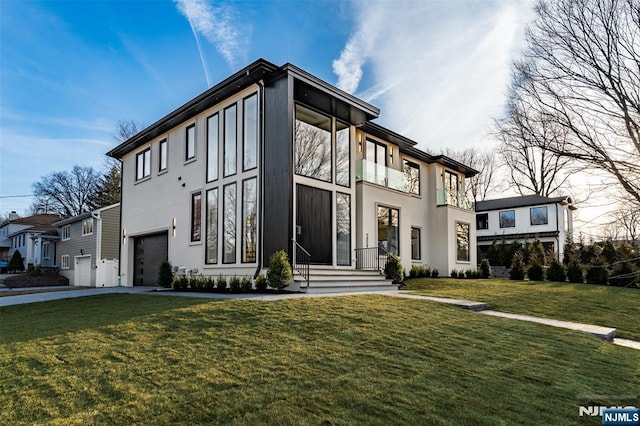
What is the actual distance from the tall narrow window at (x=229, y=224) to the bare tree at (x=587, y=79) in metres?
8.78

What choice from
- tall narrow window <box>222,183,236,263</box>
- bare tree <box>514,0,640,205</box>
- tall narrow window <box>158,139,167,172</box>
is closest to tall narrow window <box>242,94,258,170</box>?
tall narrow window <box>222,183,236,263</box>

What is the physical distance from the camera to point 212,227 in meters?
13.8

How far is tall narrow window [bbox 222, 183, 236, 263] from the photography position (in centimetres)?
1296

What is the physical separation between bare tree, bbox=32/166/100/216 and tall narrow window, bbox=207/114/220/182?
30916mm

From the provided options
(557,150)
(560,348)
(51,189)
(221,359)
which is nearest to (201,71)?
(557,150)

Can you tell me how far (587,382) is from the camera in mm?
4793

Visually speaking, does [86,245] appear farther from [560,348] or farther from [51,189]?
[560,348]

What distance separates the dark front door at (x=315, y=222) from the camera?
12.3m

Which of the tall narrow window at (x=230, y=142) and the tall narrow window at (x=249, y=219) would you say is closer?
the tall narrow window at (x=249, y=219)

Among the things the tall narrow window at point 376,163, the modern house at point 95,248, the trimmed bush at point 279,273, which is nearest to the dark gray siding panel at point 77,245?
the modern house at point 95,248

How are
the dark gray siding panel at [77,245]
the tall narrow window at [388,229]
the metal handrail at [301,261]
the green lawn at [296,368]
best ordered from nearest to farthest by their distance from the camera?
the green lawn at [296,368], the metal handrail at [301,261], the tall narrow window at [388,229], the dark gray siding panel at [77,245]

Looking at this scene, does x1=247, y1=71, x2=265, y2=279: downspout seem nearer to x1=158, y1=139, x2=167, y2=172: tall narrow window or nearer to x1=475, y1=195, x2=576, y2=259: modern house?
x1=158, y1=139, x2=167, y2=172: tall narrow window

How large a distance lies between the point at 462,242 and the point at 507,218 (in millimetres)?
15810

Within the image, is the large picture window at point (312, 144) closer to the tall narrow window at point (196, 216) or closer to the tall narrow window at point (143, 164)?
the tall narrow window at point (196, 216)
